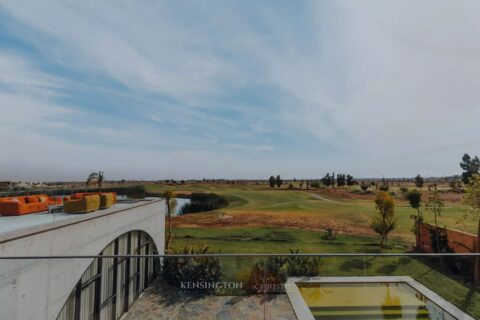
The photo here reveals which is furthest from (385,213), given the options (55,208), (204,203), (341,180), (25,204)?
(341,180)

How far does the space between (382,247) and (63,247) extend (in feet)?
53.5

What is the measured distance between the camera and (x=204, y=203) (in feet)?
131

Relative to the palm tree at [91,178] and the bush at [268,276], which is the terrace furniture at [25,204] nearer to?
the palm tree at [91,178]

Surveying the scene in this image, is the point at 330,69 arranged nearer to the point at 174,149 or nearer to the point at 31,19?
the point at 31,19

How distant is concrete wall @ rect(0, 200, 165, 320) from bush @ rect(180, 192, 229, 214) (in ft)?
104

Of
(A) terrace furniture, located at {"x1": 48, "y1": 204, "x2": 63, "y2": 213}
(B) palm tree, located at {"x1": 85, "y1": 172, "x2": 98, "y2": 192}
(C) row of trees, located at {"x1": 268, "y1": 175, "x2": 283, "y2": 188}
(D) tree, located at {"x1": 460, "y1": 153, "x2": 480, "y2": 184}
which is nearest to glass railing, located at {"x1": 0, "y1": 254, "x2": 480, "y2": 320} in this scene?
(A) terrace furniture, located at {"x1": 48, "y1": 204, "x2": 63, "y2": 213}

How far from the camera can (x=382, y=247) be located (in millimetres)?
16188

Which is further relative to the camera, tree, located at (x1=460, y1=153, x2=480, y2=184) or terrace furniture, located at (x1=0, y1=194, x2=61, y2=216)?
tree, located at (x1=460, y1=153, x2=480, y2=184)

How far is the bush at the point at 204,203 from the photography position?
125 ft

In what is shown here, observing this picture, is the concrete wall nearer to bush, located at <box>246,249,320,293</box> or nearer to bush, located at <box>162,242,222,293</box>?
bush, located at <box>162,242,222,293</box>

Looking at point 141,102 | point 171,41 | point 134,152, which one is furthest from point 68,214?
point 134,152

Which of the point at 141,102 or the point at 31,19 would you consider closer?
the point at 31,19

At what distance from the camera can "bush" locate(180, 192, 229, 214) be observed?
38109 mm

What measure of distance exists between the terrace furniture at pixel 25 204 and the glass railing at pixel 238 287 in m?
2.92
